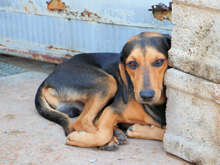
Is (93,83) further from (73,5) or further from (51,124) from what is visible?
(73,5)

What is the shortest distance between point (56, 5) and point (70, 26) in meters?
0.40

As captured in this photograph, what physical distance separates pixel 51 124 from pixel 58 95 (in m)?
0.35

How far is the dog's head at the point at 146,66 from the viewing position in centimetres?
335

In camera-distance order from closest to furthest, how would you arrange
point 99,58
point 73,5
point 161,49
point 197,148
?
point 197,148
point 161,49
point 99,58
point 73,5

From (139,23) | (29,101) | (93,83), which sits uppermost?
(139,23)

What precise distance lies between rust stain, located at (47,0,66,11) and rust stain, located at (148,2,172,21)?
5.08 feet

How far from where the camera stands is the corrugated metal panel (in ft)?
17.5

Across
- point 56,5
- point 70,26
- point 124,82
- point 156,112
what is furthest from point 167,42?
point 56,5

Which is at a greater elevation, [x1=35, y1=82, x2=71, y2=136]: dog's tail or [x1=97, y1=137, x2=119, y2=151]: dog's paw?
[x1=35, y1=82, x2=71, y2=136]: dog's tail

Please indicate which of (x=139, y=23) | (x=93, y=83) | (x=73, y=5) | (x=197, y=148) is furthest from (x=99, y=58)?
(x=197, y=148)

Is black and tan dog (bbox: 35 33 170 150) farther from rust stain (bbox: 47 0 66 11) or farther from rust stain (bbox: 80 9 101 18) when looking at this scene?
rust stain (bbox: 47 0 66 11)

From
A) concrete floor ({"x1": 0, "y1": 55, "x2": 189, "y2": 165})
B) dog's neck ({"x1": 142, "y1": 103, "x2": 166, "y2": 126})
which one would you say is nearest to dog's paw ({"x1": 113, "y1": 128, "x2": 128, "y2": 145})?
concrete floor ({"x1": 0, "y1": 55, "x2": 189, "y2": 165})

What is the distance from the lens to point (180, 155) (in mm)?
3340

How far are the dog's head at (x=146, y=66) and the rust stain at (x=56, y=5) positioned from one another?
2455 millimetres
